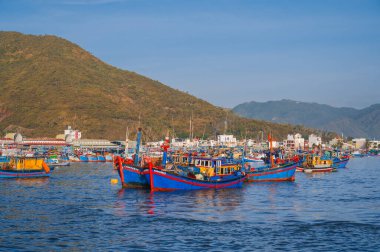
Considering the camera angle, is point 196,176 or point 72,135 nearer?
point 196,176

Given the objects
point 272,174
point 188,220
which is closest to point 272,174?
point 272,174

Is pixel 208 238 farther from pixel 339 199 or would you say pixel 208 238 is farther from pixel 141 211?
pixel 339 199

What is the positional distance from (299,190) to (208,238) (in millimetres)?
34587

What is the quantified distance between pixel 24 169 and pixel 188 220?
1749 inches

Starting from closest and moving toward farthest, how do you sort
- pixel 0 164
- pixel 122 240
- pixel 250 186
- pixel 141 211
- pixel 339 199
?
pixel 122 240
pixel 141 211
pixel 339 199
pixel 250 186
pixel 0 164

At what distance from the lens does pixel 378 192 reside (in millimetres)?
66125

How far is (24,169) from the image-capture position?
81.1 m

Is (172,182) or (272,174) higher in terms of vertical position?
(272,174)

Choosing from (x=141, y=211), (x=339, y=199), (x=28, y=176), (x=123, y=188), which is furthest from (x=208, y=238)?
(x=28, y=176)

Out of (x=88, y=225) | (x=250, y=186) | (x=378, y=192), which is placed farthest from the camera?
(x=250, y=186)

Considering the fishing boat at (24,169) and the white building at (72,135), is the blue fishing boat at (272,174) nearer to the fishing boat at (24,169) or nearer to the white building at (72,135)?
the fishing boat at (24,169)

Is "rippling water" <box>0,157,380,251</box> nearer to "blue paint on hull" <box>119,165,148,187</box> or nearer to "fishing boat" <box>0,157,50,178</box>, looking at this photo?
"blue paint on hull" <box>119,165,148,187</box>

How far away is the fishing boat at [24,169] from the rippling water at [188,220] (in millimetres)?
13171

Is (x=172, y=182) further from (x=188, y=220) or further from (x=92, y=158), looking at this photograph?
(x=92, y=158)
